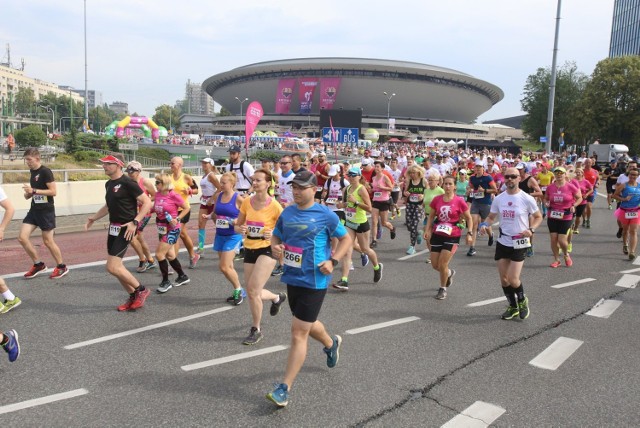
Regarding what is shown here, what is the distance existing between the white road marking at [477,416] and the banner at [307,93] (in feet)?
376

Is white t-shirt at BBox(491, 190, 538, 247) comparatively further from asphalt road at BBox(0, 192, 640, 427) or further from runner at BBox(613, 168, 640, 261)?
runner at BBox(613, 168, 640, 261)

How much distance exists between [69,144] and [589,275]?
3848 cm

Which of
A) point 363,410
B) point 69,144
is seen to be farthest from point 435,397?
point 69,144

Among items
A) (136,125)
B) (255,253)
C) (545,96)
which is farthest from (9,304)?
(545,96)

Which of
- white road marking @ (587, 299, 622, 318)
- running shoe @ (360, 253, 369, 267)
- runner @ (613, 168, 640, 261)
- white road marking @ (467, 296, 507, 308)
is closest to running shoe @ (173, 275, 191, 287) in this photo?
running shoe @ (360, 253, 369, 267)

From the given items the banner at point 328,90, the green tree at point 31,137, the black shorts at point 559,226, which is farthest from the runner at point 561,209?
the banner at point 328,90

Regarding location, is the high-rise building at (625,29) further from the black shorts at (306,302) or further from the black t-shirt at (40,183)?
the black shorts at (306,302)

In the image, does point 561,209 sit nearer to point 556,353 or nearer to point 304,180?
point 556,353

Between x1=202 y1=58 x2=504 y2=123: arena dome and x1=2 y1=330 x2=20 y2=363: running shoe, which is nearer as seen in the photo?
x1=2 y1=330 x2=20 y2=363: running shoe

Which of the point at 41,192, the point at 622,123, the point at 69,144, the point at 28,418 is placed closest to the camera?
the point at 28,418

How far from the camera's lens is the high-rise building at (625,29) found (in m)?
90.2

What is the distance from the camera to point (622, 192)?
10680 mm

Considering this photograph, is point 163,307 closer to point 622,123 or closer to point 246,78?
point 622,123

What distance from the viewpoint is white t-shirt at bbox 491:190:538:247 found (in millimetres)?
6559
